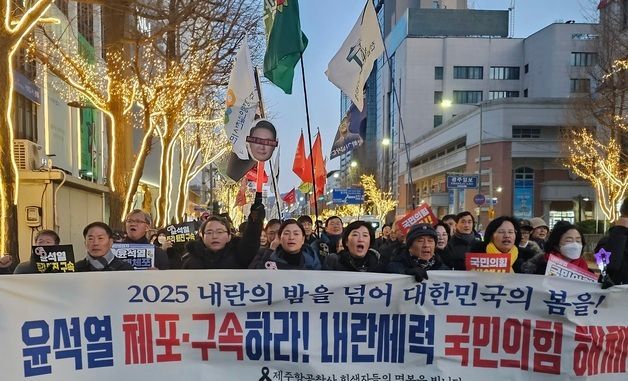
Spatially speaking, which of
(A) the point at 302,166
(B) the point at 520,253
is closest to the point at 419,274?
(B) the point at 520,253

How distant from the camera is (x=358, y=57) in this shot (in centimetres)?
775

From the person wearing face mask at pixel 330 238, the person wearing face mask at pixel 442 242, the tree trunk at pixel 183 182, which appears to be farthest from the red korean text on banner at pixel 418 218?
the tree trunk at pixel 183 182

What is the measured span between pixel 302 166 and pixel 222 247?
425 inches

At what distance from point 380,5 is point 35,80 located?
88.2m

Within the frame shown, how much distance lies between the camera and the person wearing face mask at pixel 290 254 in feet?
14.9

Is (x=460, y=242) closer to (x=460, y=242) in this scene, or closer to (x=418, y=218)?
(x=460, y=242)

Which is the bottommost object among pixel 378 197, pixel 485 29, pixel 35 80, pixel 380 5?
pixel 378 197

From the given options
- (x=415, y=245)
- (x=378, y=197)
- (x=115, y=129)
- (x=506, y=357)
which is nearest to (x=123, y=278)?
(x=415, y=245)

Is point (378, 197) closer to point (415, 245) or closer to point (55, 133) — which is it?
point (55, 133)

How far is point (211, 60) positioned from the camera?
51.5ft

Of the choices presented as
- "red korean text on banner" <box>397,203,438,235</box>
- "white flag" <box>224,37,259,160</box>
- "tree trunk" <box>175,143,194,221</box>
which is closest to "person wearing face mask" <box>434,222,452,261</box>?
"red korean text on banner" <box>397,203,438,235</box>

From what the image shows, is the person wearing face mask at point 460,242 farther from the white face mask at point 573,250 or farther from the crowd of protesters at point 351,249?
the white face mask at point 573,250

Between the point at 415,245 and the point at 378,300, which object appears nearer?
the point at 378,300

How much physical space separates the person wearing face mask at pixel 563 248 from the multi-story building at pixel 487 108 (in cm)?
2611
